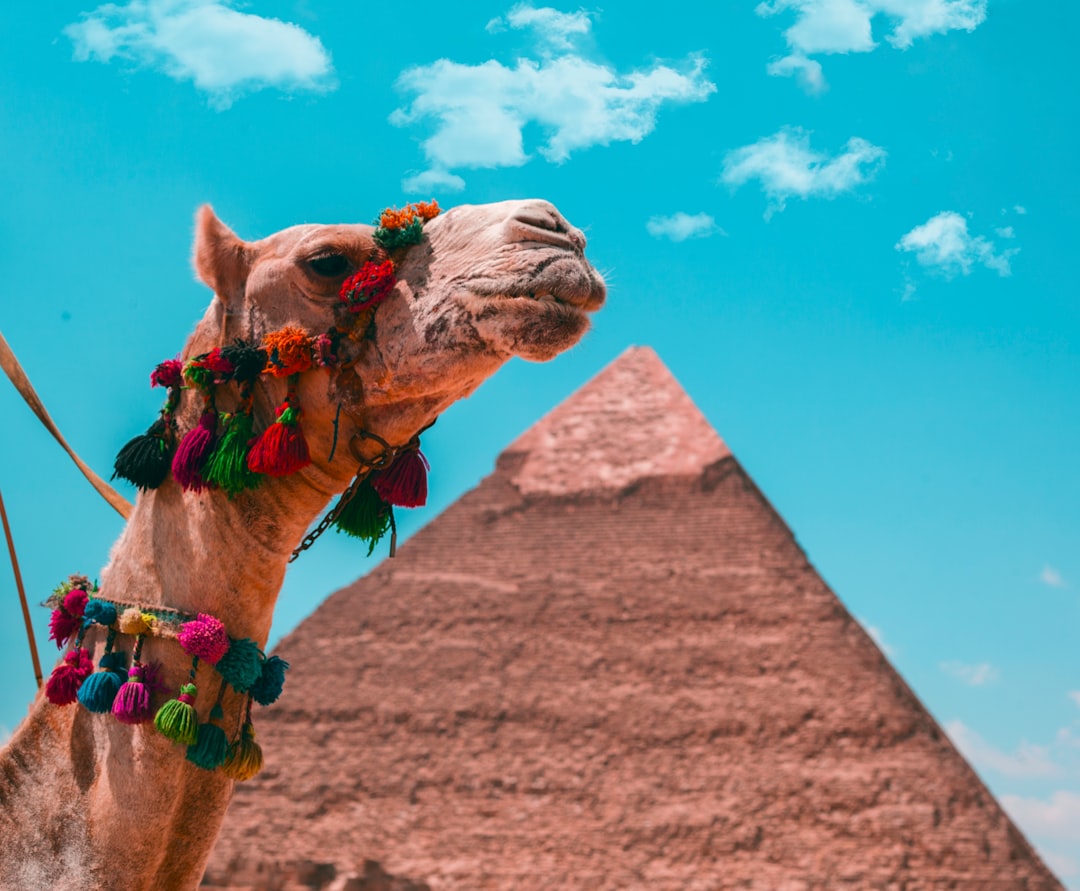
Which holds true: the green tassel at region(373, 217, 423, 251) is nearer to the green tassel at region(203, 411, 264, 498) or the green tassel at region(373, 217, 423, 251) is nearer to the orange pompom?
the orange pompom

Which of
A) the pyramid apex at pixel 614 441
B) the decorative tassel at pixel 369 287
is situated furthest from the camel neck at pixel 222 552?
the pyramid apex at pixel 614 441

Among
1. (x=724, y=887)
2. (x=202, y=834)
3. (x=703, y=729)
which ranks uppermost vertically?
(x=703, y=729)

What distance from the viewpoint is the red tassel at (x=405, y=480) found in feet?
8.11

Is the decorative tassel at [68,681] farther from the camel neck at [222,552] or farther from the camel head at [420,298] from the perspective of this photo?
the camel head at [420,298]

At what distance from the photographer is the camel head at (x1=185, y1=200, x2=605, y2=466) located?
2.27m

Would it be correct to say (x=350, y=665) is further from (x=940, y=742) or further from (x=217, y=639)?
(x=217, y=639)

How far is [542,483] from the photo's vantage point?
68.3 metres

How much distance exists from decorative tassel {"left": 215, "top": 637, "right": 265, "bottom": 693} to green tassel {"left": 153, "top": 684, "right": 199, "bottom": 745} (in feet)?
0.24

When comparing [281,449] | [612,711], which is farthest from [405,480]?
[612,711]

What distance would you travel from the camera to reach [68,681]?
2.42 metres

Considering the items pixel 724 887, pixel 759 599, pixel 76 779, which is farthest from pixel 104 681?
pixel 759 599

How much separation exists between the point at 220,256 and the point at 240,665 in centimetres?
59

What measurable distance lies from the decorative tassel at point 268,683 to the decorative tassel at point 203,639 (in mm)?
100

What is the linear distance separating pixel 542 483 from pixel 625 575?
4893 millimetres
